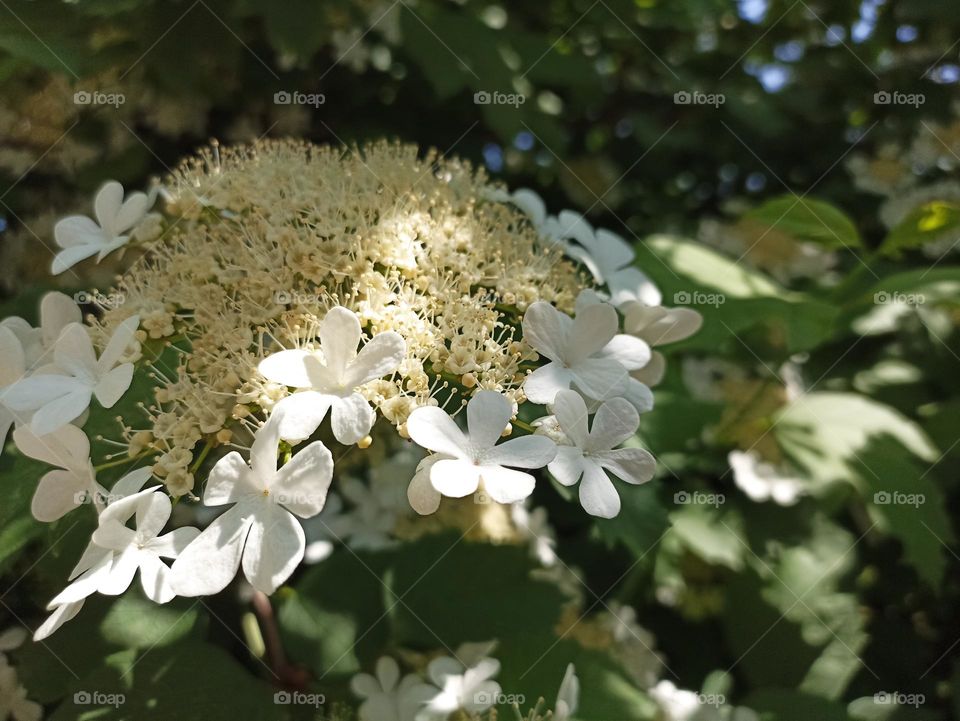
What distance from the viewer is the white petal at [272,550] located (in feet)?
3.00

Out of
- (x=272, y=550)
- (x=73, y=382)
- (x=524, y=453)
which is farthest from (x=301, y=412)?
(x=73, y=382)

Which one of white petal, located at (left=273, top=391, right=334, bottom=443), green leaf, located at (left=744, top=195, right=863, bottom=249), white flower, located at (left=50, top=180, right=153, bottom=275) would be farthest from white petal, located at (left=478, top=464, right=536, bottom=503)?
green leaf, located at (left=744, top=195, right=863, bottom=249)

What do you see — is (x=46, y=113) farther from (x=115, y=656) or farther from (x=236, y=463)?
(x=236, y=463)

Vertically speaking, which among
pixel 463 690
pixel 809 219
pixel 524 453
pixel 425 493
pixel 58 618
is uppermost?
pixel 809 219

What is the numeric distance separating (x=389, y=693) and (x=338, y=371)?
0.79m

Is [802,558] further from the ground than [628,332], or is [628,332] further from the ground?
[628,332]

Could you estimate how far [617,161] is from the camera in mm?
2568

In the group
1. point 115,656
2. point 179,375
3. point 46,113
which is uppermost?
point 179,375

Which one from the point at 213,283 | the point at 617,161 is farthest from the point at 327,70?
the point at 213,283

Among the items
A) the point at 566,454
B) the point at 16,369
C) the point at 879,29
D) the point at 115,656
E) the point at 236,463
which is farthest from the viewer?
the point at 879,29

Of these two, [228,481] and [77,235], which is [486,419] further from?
[77,235]

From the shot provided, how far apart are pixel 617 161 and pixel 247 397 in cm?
182

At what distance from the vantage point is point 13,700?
1.45 meters

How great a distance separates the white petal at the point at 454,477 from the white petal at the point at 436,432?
0.02 m
